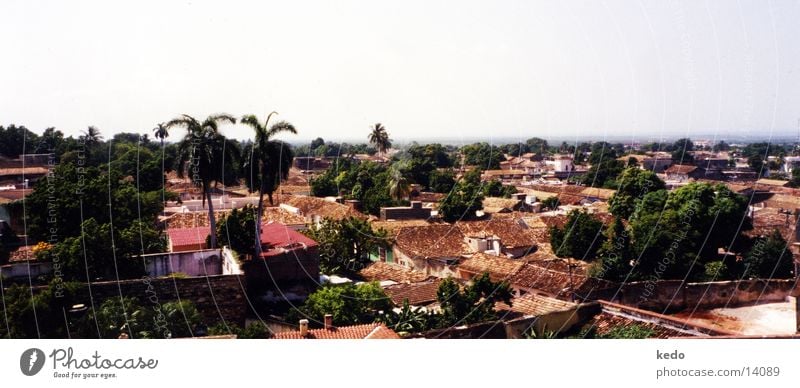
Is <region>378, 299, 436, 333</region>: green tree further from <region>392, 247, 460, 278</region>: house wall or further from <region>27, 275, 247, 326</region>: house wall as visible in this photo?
<region>392, 247, 460, 278</region>: house wall

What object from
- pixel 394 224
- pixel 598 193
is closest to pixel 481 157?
pixel 598 193

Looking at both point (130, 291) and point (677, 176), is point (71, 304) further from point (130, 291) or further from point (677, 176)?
point (677, 176)

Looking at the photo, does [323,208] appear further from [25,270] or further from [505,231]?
[25,270]

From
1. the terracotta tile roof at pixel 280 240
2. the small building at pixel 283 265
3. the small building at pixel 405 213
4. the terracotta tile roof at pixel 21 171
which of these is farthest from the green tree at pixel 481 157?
the small building at pixel 283 265

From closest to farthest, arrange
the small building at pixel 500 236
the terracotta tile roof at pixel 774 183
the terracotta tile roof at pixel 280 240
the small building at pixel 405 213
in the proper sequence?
the terracotta tile roof at pixel 280 240 → the small building at pixel 500 236 → the small building at pixel 405 213 → the terracotta tile roof at pixel 774 183

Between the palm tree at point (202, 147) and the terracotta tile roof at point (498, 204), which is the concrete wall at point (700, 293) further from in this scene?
the terracotta tile roof at point (498, 204)

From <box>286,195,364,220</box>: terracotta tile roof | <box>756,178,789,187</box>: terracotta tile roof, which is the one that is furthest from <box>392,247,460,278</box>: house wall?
<box>756,178,789,187</box>: terracotta tile roof
